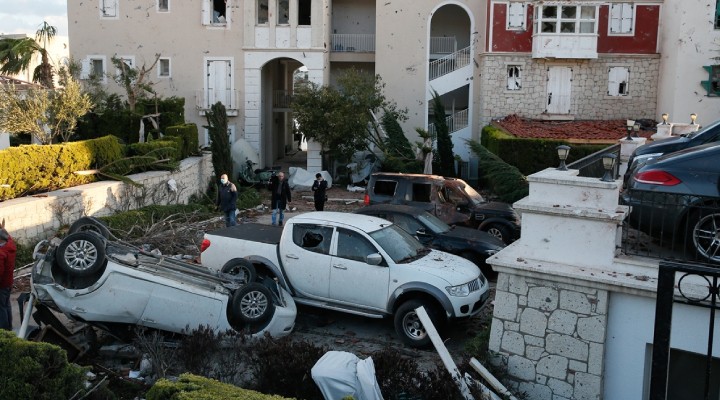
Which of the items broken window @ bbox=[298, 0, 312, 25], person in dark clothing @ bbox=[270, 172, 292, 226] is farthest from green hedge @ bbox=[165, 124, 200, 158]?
broken window @ bbox=[298, 0, 312, 25]

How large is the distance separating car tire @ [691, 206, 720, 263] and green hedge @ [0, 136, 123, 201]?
1288 centimetres

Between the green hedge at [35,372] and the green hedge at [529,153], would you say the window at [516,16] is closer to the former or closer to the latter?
the green hedge at [529,153]

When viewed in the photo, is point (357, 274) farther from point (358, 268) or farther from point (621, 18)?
point (621, 18)

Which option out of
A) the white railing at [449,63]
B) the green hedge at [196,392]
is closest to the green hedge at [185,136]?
the white railing at [449,63]

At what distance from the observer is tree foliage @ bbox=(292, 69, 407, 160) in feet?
92.4

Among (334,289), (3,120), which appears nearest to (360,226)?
(334,289)

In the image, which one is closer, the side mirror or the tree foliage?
the side mirror

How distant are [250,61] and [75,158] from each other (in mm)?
15602

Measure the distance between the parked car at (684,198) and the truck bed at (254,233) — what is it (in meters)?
5.94

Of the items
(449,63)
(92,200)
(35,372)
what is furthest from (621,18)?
(35,372)

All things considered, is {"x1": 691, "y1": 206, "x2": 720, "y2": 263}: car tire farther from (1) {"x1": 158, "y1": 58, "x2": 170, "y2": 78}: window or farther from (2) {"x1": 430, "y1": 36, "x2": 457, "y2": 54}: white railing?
(1) {"x1": 158, "y1": 58, "x2": 170, "y2": 78}: window

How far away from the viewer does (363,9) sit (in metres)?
34.3

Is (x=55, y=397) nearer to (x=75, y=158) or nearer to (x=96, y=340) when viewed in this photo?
(x=96, y=340)

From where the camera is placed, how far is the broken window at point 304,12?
32250mm
